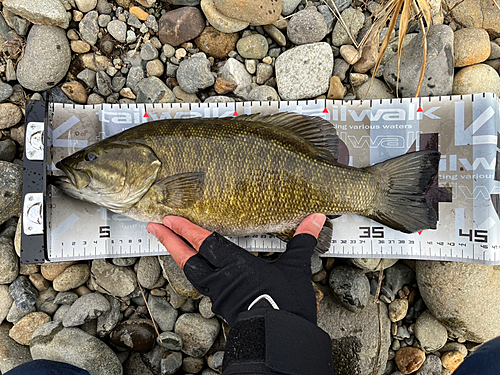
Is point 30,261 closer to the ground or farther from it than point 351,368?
farther from it

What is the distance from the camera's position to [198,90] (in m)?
3.14

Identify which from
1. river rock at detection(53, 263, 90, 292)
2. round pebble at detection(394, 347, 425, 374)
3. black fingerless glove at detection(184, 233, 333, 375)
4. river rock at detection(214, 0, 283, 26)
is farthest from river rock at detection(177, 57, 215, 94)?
round pebble at detection(394, 347, 425, 374)

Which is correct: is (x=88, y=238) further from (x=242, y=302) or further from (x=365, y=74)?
(x=365, y=74)

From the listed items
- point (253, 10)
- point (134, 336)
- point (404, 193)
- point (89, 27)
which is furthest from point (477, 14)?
point (134, 336)

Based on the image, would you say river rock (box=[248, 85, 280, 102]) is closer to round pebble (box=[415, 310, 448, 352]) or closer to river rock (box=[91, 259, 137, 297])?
river rock (box=[91, 259, 137, 297])

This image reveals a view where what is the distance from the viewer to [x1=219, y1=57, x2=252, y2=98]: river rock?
3121 millimetres

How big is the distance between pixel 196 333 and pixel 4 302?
1.88 m

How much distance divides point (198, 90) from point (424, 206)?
232 cm

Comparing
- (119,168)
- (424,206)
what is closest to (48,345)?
(119,168)

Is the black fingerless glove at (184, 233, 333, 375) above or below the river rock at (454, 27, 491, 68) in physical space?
below

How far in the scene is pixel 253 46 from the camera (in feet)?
10.3

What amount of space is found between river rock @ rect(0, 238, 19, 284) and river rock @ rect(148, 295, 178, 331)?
1322 mm

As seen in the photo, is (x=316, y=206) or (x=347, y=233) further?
(x=347, y=233)

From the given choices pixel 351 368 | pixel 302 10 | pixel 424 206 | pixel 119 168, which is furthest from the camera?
pixel 302 10
